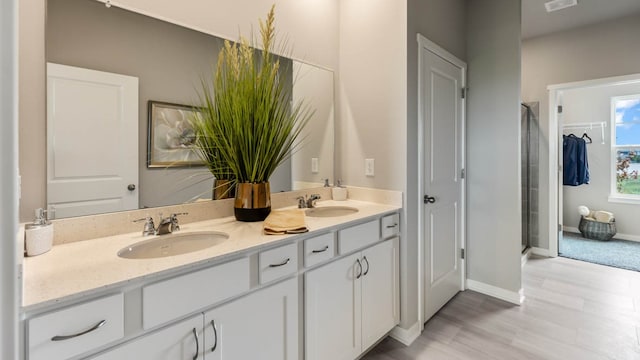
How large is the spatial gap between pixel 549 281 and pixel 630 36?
274 centimetres

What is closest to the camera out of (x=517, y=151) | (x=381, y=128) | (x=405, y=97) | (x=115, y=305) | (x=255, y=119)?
(x=115, y=305)

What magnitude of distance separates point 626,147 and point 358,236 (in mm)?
4994

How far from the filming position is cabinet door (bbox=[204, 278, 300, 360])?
3.51ft

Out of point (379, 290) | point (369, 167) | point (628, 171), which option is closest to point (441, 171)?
point (369, 167)

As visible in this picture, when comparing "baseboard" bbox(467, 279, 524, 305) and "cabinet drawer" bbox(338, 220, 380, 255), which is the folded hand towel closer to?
"cabinet drawer" bbox(338, 220, 380, 255)

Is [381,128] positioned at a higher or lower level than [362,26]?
lower

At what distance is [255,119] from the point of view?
4.99 ft

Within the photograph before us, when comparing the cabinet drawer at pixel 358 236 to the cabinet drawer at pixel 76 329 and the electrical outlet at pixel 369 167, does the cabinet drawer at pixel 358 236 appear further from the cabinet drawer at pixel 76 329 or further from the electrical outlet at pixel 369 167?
the cabinet drawer at pixel 76 329

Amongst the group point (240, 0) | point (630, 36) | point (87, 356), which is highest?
point (630, 36)

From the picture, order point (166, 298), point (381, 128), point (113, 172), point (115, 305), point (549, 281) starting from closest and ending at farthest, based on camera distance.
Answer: point (115, 305) < point (166, 298) < point (113, 172) < point (381, 128) < point (549, 281)

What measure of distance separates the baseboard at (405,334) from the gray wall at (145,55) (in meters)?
1.51

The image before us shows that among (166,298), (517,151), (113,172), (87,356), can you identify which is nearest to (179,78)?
(113,172)

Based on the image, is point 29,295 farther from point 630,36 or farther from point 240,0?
point 630,36

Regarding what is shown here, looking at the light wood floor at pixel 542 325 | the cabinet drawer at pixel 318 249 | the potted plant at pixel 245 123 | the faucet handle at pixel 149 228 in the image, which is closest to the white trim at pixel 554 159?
the light wood floor at pixel 542 325
